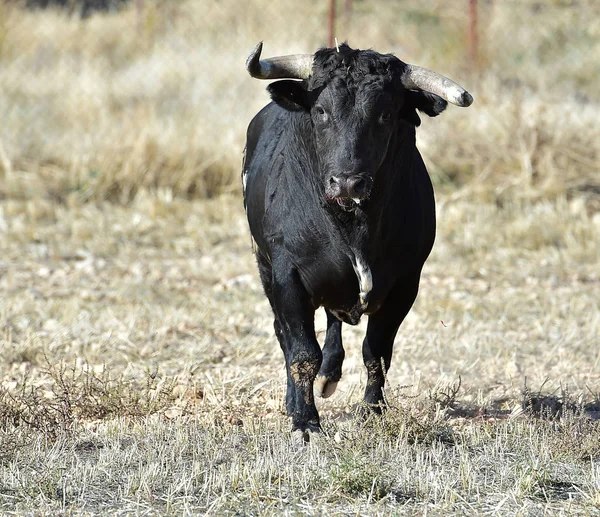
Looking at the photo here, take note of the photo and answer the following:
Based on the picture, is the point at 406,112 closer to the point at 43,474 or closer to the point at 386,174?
the point at 386,174

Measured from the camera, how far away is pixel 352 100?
4.81 metres

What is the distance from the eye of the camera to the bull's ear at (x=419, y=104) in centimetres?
504

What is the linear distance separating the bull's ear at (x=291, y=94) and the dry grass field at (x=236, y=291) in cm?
154

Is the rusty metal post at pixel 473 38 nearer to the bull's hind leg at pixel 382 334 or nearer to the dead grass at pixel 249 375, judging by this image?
the dead grass at pixel 249 375

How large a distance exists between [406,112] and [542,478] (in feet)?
6.10

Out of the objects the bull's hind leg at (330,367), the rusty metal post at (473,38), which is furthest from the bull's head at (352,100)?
the rusty metal post at (473,38)

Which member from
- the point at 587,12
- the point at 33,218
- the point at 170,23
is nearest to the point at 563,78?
the point at 587,12

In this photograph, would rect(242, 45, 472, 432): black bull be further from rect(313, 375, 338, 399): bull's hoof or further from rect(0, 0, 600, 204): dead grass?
rect(0, 0, 600, 204): dead grass

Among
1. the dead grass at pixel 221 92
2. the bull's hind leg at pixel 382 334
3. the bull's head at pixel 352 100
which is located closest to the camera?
the bull's head at pixel 352 100

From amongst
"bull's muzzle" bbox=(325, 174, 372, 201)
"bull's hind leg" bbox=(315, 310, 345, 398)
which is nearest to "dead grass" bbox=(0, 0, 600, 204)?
"bull's hind leg" bbox=(315, 310, 345, 398)

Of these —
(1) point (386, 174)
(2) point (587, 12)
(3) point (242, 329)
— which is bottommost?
(3) point (242, 329)

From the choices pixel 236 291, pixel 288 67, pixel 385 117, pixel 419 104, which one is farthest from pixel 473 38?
pixel 385 117

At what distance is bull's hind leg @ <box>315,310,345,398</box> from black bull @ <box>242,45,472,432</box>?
0.36 m

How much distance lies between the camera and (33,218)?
10.8 meters
